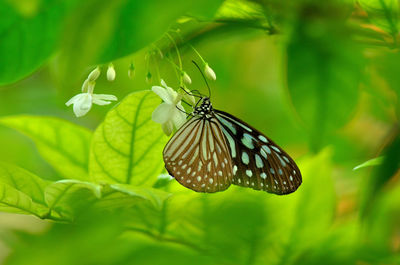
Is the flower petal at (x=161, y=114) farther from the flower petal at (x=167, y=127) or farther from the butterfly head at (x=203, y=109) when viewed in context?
→ the butterfly head at (x=203, y=109)

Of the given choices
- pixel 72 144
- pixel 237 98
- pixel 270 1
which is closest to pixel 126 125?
pixel 72 144

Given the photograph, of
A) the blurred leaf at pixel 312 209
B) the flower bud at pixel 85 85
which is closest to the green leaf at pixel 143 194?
the blurred leaf at pixel 312 209

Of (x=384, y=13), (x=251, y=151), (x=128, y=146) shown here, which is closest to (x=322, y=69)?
(x=384, y=13)

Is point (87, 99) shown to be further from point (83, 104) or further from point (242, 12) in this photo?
point (242, 12)

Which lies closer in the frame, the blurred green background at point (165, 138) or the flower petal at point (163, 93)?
the blurred green background at point (165, 138)

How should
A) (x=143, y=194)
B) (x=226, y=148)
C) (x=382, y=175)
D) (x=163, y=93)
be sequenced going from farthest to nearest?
(x=226, y=148)
(x=163, y=93)
(x=143, y=194)
(x=382, y=175)

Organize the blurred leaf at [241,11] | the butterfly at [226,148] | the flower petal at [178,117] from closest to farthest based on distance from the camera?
the blurred leaf at [241,11] < the flower petal at [178,117] < the butterfly at [226,148]

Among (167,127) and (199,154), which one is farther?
(199,154)
